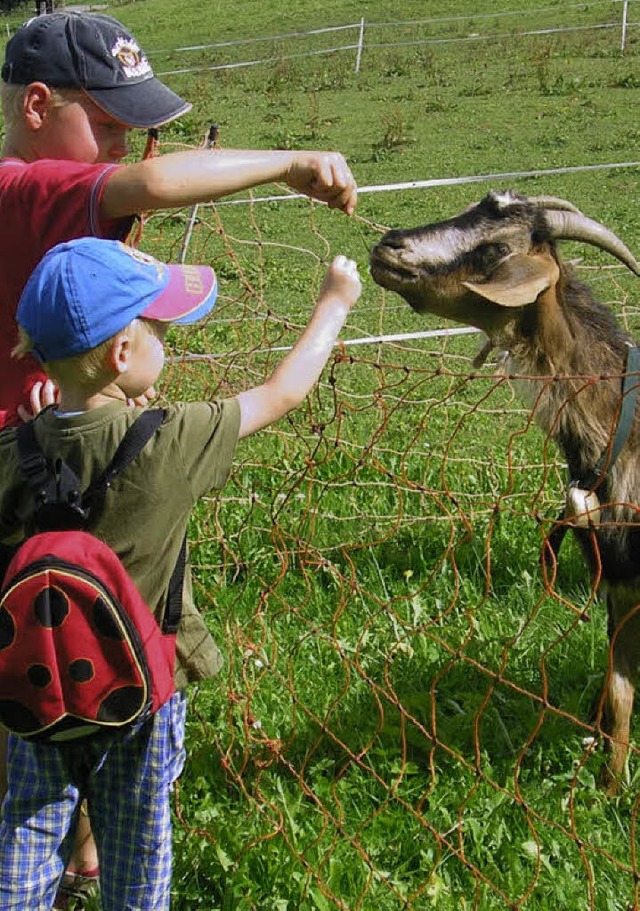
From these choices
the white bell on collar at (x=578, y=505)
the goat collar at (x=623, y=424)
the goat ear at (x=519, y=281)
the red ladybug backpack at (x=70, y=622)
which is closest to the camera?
the red ladybug backpack at (x=70, y=622)

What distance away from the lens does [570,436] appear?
352 cm

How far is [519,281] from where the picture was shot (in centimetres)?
351

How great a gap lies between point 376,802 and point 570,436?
1.25 meters

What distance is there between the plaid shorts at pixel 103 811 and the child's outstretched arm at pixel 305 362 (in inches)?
26.0

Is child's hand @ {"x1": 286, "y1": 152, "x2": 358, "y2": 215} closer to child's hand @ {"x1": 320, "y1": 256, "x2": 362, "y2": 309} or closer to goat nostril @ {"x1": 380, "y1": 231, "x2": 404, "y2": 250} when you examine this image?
child's hand @ {"x1": 320, "y1": 256, "x2": 362, "y2": 309}

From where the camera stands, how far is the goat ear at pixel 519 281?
3.36 m

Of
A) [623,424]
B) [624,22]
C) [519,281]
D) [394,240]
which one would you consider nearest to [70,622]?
[623,424]

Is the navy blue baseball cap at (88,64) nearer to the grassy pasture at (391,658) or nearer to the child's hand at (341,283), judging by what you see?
the child's hand at (341,283)

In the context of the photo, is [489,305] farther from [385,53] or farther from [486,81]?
[385,53]

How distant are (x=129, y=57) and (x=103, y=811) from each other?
5.60 feet

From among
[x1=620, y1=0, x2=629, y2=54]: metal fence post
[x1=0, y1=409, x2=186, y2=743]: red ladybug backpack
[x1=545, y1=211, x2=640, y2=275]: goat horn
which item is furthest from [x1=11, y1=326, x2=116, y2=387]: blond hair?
[x1=620, y1=0, x2=629, y2=54]: metal fence post

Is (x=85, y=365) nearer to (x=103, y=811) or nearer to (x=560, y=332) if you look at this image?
(x=103, y=811)

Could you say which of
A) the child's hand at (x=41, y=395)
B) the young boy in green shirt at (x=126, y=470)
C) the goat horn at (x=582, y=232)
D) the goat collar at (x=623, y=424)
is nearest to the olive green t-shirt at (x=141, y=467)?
the young boy in green shirt at (x=126, y=470)

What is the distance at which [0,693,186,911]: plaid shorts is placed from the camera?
2.33m
